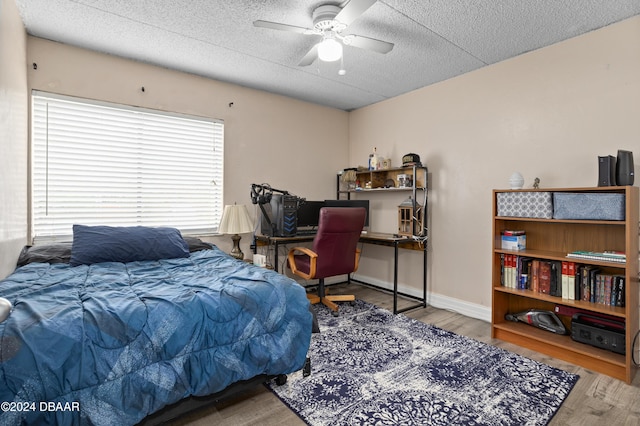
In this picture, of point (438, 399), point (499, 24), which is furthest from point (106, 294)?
point (499, 24)

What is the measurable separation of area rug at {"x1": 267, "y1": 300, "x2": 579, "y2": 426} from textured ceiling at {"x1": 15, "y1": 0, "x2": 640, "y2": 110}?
8.07 feet

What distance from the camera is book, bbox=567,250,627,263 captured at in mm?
2198

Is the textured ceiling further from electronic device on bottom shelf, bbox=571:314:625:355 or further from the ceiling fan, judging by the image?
electronic device on bottom shelf, bbox=571:314:625:355

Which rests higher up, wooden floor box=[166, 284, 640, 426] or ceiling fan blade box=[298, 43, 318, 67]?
ceiling fan blade box=[298, 43, 318, 67]

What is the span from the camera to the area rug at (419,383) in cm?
182

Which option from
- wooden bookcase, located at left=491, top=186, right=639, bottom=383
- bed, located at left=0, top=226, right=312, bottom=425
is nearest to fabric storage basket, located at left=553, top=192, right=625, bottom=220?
wooden bookcase, located at left=491, top=186, right=639, bottom=383

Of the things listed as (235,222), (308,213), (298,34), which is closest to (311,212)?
(308,213)

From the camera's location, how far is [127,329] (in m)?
1.46

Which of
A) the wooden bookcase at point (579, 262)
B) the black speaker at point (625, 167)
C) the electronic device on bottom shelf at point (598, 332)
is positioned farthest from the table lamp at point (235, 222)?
the black speaker at point (625, 167)

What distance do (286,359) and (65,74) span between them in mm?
2971

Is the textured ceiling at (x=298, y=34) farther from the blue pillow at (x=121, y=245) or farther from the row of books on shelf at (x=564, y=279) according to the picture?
the row of books on shelf at (x=564, y=279)

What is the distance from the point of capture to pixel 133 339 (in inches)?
57.6

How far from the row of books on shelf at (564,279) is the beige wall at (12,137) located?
11.9 feet

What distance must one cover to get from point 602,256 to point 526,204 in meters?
0.59
